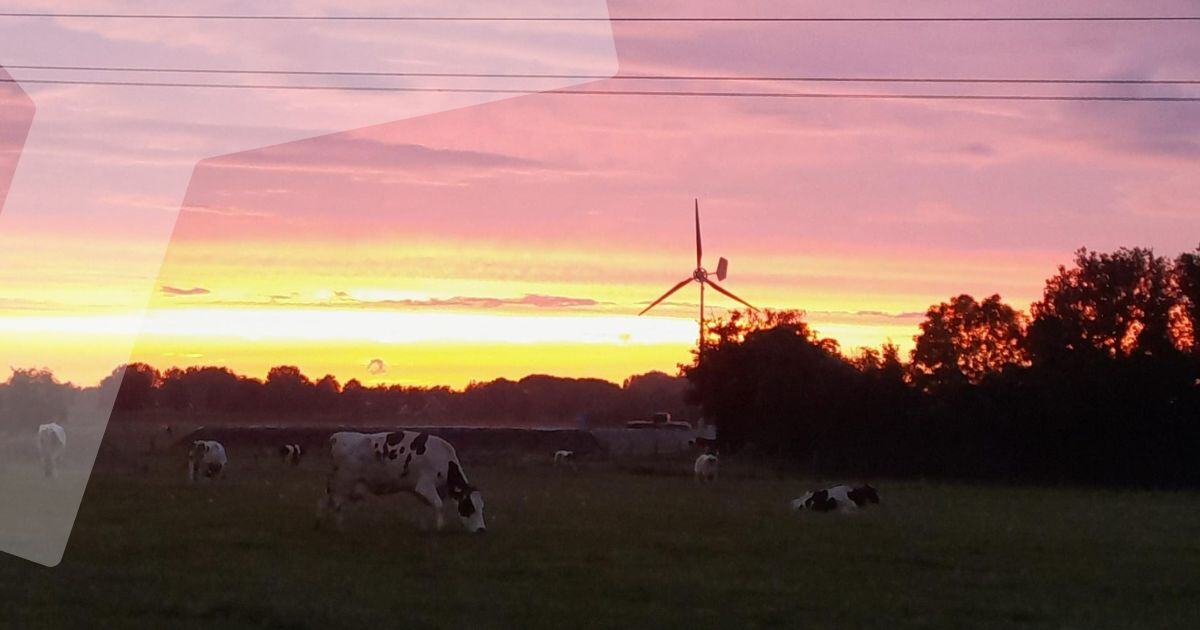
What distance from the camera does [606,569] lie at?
14.6 m

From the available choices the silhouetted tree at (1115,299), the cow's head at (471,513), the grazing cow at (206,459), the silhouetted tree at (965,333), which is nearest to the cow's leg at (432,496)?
the cow's head at (471,513)

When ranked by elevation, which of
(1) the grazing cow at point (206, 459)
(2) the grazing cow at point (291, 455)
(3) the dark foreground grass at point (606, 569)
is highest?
(2) the grazing cow at point (291, 455)

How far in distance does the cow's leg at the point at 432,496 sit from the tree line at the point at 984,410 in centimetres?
2314

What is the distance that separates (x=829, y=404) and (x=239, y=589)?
1269 inches

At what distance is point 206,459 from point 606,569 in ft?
64.9

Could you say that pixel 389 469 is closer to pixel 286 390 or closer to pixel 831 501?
pixel 831 501

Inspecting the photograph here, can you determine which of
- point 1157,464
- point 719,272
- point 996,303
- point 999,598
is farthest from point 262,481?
point 996,303

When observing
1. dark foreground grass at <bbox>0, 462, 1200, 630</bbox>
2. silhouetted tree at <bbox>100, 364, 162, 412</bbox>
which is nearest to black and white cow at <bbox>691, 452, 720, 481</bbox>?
dark foreground grass at <bbox>0, 462, 1200, 630</bbox>

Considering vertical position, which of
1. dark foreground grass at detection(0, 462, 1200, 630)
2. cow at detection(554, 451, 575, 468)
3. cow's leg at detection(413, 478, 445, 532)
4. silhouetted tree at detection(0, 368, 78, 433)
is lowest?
dark foreground grass at detection(0, 462, 1200, 630)

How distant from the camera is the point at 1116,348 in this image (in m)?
53.1

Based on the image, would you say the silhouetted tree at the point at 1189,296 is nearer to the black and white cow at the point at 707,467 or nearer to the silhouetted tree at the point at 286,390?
the black and white cow at the point at 707,467

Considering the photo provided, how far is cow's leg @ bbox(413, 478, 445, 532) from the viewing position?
19.6 metres

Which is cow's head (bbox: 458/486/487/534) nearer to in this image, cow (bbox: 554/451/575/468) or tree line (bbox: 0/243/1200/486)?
tree line (bbox: 0/243/1200/486)

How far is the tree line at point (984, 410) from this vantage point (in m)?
39.8
